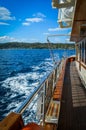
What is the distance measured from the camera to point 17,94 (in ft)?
A: 32.9

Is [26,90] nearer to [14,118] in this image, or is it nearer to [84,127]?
[84,127]

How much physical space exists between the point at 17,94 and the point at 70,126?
7.37 metres

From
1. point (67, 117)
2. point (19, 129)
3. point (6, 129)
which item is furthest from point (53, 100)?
point (6, 129)

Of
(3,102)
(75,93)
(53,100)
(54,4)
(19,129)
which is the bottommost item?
(3,102)

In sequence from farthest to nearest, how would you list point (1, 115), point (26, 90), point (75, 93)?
point (26, 90), point (1, 115), point (75, 93)

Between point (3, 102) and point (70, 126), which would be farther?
point (3, 102)

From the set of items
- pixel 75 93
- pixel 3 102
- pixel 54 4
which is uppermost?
pixel 54 4

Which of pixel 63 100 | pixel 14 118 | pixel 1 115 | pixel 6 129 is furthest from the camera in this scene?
pixel 1 115

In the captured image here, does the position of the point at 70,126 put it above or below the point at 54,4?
below

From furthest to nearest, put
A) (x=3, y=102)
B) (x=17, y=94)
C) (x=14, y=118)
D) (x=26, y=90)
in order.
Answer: (x=26, y=90) < (x=17, y=94) < (x=3, y=102) < (x=14, y=118)

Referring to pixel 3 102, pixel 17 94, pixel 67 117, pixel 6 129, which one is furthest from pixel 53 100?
pixel 17 94

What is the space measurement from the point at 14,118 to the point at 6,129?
0.54 ft

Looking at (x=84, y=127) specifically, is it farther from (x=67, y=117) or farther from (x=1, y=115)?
(x=1, y=115)

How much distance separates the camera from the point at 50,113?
9.22ft
